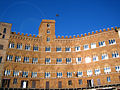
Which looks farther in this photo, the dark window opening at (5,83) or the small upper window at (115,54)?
the small upper window at (115,54)

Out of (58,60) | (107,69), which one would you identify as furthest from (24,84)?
(107,69)

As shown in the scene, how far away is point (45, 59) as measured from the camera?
157 feet

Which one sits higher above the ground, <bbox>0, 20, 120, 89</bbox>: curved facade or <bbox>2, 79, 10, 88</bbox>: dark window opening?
<bbox>0, 20, 120, 89</bbox>: curved facade

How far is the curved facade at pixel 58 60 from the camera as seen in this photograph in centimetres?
4316

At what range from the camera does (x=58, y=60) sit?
48375 mm

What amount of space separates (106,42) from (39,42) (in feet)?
68.8

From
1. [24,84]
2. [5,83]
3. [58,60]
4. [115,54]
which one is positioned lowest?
[24,84]

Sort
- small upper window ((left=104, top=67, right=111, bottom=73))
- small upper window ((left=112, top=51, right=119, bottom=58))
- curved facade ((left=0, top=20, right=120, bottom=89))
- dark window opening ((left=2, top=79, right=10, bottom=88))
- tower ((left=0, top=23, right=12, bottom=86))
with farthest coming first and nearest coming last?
tower ((left=0, top=23, right=12, bottom=86)) → small upper window ((left=112, top=51, right=119, bottom=58)) → curved facade ((left=0, top=20, right=120, bottom=89)) → small upper window ((left=104, top=67, right=111, bottom=73)) → dark window opening ((left=2, top=79, right=10, bottom=88))

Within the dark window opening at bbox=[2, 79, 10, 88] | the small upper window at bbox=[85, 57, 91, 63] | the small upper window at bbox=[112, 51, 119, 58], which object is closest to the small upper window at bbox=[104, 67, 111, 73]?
the small upper window at bbox=[112, 51, 119, 58]

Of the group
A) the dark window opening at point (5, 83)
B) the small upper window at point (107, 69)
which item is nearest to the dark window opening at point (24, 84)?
the dark window opening at point (5, 83)

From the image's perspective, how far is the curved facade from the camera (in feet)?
142

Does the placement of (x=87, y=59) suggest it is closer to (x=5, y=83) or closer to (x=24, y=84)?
(x=24, y=84)

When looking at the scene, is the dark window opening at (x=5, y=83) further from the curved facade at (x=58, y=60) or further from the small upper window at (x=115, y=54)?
the small upper window at (x=115, y=54)

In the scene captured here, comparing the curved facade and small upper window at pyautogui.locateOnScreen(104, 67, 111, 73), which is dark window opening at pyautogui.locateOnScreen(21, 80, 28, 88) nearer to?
the curved facade
